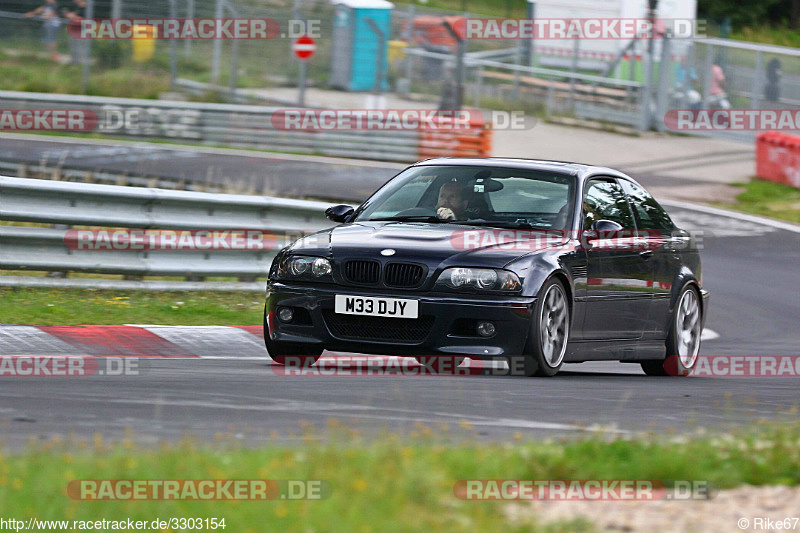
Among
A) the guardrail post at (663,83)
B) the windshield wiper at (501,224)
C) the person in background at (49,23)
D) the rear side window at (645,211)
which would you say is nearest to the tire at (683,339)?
the rear side window at (645,211)

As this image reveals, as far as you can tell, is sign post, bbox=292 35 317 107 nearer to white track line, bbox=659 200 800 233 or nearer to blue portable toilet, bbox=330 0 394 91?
blue portable toilet, bbox=330 0 394 91

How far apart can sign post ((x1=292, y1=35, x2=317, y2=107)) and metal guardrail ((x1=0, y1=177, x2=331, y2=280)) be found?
16830 millimetres

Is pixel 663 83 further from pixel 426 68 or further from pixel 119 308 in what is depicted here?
pixel 119 308

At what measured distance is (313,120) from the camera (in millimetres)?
26297

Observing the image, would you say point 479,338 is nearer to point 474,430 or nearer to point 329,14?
point 474,430

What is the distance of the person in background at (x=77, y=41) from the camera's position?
2711cm

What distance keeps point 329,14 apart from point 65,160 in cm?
1080

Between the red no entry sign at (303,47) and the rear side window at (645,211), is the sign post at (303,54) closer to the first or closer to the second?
the red no entry sign at (303,47)

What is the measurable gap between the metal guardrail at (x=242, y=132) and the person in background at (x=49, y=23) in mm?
1972

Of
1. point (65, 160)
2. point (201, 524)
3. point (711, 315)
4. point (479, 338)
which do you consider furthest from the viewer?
point (65, 160)

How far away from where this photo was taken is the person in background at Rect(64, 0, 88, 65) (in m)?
27.1

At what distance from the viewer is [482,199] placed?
886cm

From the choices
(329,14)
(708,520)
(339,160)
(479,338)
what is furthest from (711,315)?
(329,14)

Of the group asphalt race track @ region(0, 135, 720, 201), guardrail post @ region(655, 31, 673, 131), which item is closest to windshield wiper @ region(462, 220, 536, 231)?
asphalt race track @ region(0, 135, 720, 201)
